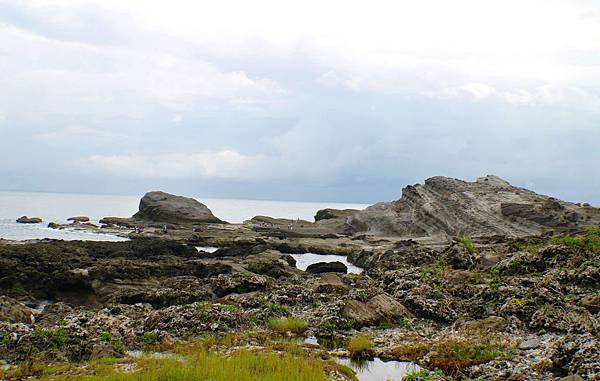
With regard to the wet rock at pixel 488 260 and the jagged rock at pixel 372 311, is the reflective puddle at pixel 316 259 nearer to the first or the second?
the wet rock at pixel 488 260

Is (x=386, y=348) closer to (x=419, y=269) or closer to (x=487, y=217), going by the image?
(x=419, y=269)

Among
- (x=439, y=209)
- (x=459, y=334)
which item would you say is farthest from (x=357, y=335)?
(x=439, y=209)

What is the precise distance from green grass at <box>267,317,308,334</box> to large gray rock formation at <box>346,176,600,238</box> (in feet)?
164

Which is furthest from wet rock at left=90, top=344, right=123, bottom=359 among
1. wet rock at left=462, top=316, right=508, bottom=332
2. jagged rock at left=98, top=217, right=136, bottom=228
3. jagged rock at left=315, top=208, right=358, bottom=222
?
jagged rock at left=315, top=208, right=358, bottom=222

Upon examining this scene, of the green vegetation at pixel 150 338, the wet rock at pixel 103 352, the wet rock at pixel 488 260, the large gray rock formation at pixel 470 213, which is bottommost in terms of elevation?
the green vegetation at pixel 150 338

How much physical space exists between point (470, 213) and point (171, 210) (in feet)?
227

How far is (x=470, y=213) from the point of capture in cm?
7744

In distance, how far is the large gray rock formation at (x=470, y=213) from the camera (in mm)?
69500

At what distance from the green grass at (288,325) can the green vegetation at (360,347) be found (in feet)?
11.7

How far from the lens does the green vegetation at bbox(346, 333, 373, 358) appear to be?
2228 cm

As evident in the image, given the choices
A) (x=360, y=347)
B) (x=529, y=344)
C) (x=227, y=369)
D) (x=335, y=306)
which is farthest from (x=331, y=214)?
(x=227, y=369)

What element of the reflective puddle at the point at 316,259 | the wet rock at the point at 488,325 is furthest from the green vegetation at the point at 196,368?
the reflective puddle at the point at 316,259

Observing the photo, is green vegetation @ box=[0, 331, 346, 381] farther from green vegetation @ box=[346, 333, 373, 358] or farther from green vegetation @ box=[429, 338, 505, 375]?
green vegetation @ box=[429, 338, 505, 375]

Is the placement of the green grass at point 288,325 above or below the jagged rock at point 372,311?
below
